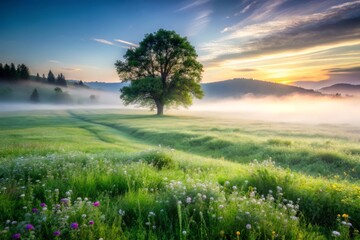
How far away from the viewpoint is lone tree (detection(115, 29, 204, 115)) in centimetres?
6150

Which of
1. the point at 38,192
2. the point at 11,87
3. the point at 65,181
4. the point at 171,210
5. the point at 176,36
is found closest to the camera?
the point at 171,210

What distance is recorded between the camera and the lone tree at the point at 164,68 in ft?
202

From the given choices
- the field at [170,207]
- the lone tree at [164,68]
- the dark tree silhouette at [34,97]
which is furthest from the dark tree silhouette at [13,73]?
the field at [170,207]

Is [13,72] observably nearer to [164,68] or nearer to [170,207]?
[164,68]

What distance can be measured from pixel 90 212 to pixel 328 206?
5558mm

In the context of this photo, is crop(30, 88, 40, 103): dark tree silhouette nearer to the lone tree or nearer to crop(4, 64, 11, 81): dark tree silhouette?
crop(4, 64, 11, 81): dark tree silhouette

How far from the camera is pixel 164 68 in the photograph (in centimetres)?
6425

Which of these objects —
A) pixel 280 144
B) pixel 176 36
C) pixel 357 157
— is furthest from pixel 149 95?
pixel 357 157

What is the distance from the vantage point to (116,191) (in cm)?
745

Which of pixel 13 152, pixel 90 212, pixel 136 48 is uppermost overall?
pixel 136 48

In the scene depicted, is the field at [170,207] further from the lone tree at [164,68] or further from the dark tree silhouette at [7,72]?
the dark tree silhouette at [7,72]

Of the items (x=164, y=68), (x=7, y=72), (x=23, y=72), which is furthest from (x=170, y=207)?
(x=23, y=72)

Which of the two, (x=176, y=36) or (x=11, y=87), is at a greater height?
(x=176, y=36)

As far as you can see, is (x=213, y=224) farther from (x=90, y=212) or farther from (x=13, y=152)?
(x=13, y=152)
